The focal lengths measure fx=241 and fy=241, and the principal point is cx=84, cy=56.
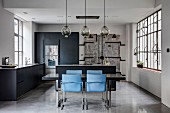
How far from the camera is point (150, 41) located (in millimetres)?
9250

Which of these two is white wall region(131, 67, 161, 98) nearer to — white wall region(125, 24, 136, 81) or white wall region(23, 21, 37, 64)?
white wall region(125, 24, 136, 81)

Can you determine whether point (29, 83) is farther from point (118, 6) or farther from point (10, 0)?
point (118, 6)

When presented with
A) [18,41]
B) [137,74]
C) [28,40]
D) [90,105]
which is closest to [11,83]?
[90,105]

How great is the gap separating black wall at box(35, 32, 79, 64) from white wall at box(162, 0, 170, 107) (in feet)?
20.2

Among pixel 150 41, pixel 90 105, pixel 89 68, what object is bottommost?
pixel 90 105

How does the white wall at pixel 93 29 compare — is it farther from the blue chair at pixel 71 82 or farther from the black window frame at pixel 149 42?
the blue chair at pixel 71 82

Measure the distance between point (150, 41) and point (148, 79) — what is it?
1499 millimetres

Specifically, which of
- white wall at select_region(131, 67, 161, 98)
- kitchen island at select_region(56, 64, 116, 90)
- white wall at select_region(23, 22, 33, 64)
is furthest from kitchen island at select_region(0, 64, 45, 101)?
white wall at select_region(131, 67, 161, 98)

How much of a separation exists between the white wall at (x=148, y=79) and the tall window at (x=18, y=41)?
524 centimetres

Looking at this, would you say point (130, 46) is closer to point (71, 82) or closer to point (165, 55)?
point (165, 55)

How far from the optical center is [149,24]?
31.1 feet

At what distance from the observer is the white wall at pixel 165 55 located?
6297 millimetres

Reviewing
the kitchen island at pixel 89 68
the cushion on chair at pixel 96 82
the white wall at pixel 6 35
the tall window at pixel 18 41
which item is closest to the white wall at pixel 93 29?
the tall window at pixel 18 41

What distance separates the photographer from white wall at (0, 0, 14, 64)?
25.6 ft
